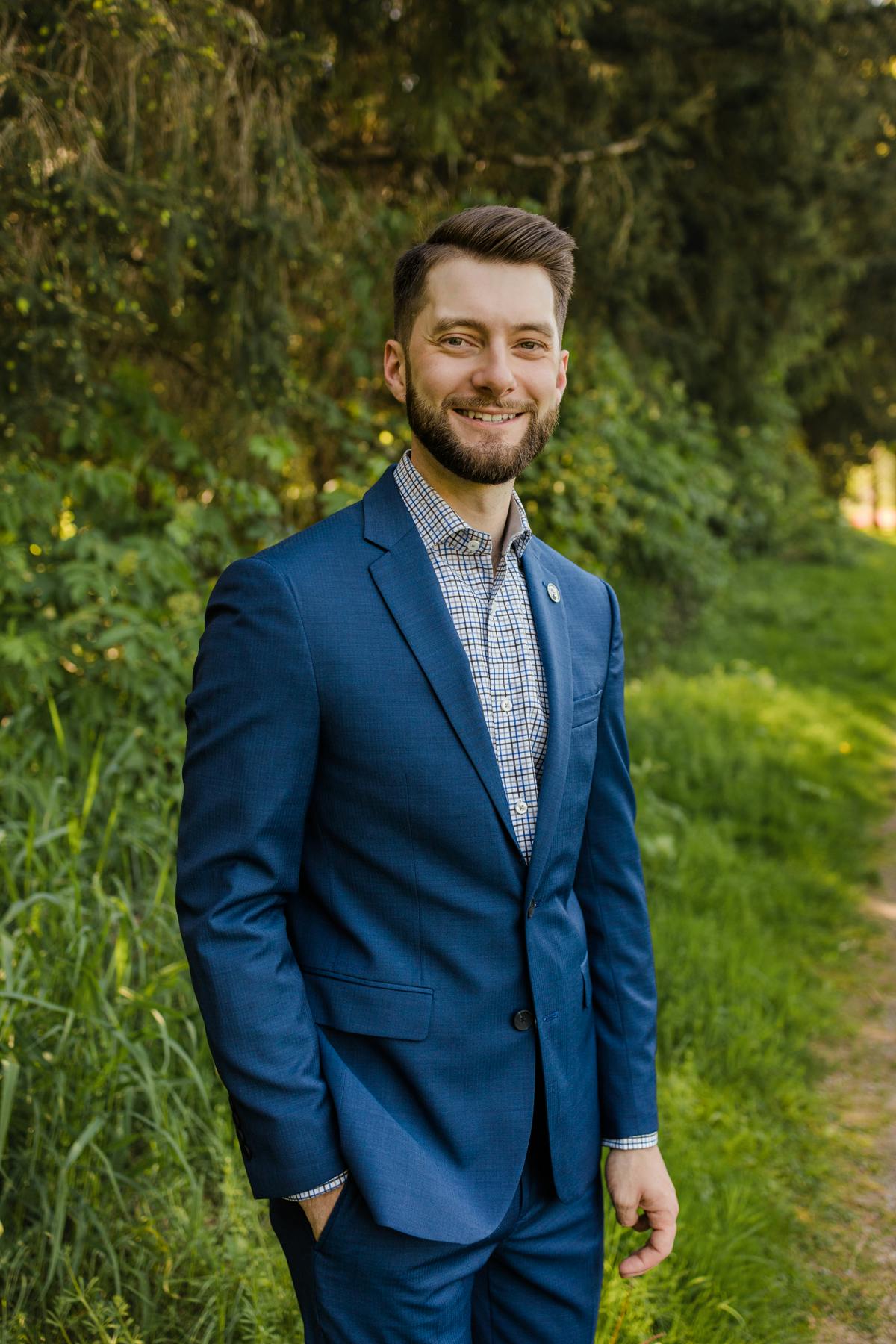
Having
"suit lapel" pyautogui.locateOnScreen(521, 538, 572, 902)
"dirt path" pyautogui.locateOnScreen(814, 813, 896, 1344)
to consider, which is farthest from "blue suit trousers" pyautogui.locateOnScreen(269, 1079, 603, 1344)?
"dirt path" pyautogui.locateOnScreen(814, 813, 896, 1344)

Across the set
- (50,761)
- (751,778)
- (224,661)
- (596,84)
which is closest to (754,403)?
(596,84)

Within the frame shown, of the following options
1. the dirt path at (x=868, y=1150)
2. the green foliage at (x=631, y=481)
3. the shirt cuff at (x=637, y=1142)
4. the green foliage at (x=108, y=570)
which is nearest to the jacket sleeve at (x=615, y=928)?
the shirt cuff at (x=637, y=1142)

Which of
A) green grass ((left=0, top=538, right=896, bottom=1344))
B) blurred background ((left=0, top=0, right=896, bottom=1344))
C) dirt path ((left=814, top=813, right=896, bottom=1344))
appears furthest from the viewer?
dirt path ((left=814, top=813, right=896, bottom=1344))

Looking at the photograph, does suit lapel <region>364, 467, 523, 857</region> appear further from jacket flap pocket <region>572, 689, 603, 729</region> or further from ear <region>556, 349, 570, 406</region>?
ear <region>556, 349, 570, 406</region>

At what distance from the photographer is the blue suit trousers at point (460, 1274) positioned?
1.48 meters

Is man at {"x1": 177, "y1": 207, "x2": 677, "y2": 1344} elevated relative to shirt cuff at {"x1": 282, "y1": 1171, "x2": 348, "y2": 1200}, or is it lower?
elevated

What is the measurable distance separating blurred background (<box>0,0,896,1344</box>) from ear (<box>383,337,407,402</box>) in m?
1.62

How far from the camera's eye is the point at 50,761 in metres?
3.61

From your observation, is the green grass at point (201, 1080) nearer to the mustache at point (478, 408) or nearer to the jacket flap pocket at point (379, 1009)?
the jacket flap pocket at point (379, 1009)

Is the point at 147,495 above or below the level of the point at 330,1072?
above

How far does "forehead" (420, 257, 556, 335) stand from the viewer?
160 centimetres

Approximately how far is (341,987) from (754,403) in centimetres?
854

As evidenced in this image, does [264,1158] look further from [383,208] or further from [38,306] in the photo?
[383,208]

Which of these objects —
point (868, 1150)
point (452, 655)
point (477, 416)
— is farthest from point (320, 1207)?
point (868, 1150)
